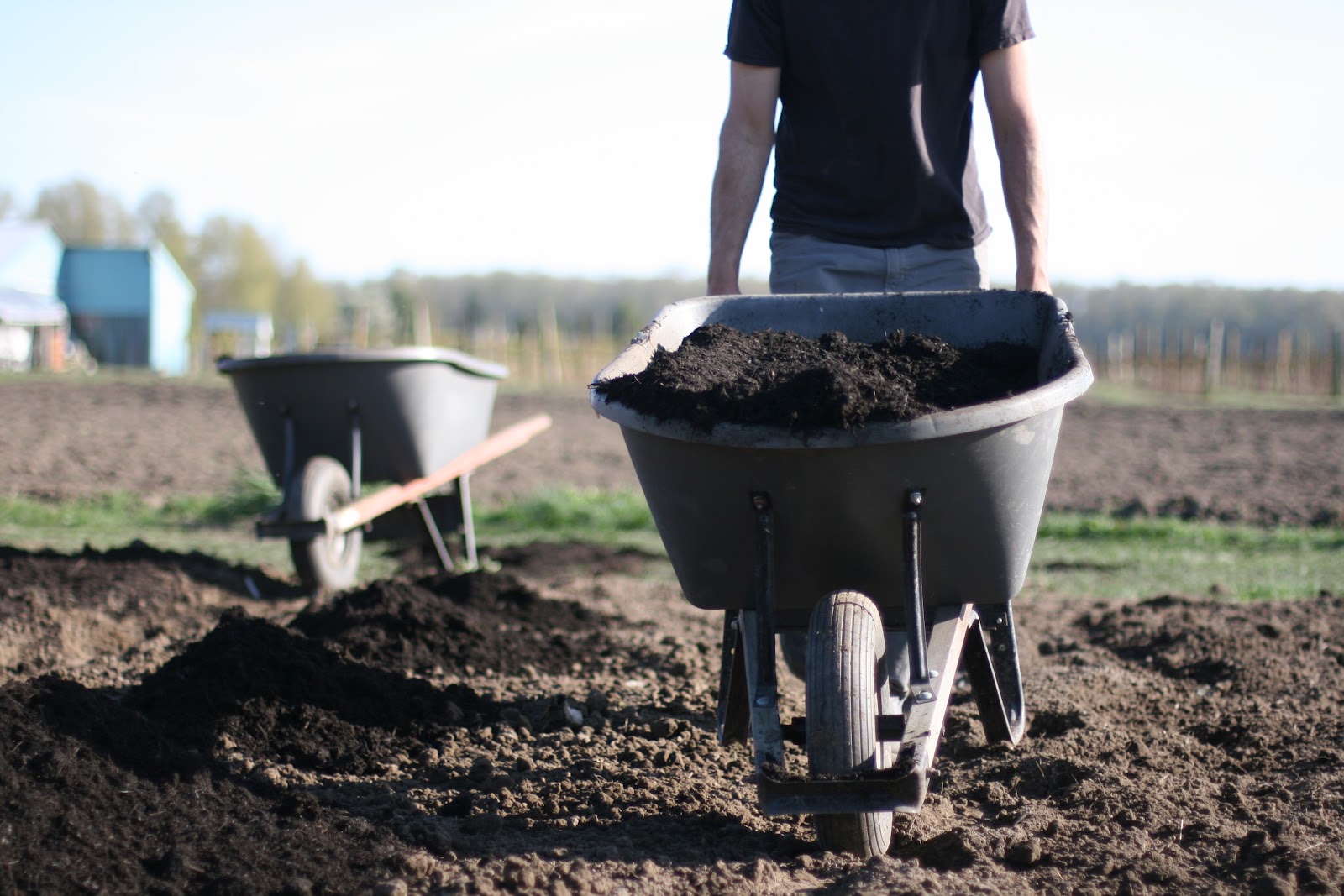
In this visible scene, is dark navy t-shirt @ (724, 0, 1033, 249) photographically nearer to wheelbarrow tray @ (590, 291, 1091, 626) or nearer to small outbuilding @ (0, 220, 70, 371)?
wheelbarrow tray @ (590, 291, 1091, 626)

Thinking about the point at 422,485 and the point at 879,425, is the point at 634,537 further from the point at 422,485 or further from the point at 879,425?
the point at 879,425

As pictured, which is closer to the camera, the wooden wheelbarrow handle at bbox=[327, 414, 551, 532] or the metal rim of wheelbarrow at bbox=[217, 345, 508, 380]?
the wooden wheelbarrow handle at bbox=[327, 414, 551, 532]

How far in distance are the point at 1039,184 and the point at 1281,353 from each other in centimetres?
3042

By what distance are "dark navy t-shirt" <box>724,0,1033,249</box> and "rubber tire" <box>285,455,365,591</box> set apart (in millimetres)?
2499

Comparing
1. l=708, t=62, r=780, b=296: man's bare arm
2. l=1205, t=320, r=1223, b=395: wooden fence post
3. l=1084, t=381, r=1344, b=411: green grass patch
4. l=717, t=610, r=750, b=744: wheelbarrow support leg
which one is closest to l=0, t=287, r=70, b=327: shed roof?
l=1084, t=381, r=1344, b=411: green grass patch

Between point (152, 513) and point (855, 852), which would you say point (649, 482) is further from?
point (152, 513)

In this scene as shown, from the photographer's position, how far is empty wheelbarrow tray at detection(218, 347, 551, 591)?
4992mm

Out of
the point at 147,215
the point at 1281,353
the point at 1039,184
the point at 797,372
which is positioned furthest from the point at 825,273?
the point at 147,215

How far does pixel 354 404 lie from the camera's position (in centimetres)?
532

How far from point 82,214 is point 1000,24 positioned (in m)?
79.2

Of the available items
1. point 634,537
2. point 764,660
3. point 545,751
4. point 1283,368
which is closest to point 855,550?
point 764,660

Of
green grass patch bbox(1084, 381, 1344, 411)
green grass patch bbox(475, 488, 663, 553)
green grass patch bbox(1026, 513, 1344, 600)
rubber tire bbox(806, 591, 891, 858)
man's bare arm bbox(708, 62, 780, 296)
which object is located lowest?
green grass patch bbox(475, 488, 663, 553)

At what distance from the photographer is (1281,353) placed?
98.1 feet

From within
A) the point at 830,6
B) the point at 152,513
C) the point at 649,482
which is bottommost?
the point at 152,513
